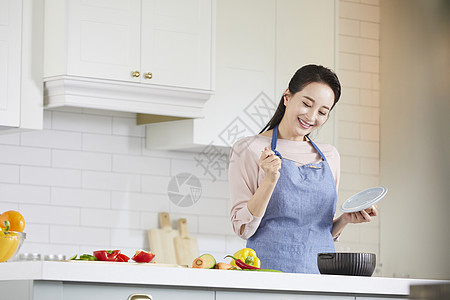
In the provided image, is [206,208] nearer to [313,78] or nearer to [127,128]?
[127,128]

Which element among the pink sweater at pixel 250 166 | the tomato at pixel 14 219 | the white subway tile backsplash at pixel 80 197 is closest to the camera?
the tomato at pixel 14 219

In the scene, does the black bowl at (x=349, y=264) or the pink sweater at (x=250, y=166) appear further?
the pink sweater at (x=250, y=166)

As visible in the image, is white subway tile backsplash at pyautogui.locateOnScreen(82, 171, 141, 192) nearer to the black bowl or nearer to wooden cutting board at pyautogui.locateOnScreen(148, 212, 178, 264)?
wooden cutting board at pyautogui.locateOnScreen(148, 212, 178, 264)

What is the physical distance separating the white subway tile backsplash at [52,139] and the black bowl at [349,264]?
2.13 meters

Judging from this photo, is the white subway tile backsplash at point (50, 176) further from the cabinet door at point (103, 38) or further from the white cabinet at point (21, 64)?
the cabinet door at point (103, 38)

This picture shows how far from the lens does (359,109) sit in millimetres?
5039

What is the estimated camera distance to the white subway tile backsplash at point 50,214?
4.08 m

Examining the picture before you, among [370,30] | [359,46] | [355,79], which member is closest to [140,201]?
[355,79]

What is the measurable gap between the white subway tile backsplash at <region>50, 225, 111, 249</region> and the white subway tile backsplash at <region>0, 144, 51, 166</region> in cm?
36

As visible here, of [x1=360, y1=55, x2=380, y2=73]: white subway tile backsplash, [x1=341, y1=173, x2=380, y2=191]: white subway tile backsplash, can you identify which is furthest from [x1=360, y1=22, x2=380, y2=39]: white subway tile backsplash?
[x1=341, y1=173, x2=380, y2=191]: white subway tile backsplash

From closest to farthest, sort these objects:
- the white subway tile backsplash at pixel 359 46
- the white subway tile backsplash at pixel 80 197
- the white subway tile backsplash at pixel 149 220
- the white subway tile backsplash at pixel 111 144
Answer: the white subway tile backsplash at pixel 80 197 → the white subway tile backsplash at pixel 111 144 → the white subway tile backsplash at pixel 149 220 → the white subway tile backsplash at pixel 359 46

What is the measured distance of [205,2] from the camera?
4105mm

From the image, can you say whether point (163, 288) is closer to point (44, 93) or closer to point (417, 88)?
point (44, 93)

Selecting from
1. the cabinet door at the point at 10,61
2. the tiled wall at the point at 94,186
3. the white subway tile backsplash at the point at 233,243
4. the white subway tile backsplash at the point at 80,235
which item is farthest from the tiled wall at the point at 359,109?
the cabinet door at the point at 10,61
